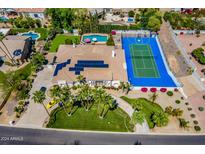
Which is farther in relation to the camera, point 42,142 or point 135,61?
point 135,61

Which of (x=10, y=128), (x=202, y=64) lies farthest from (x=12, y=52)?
(x=202, y=64)

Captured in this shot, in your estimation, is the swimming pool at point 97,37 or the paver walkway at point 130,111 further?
the swimming pool at point 97,37

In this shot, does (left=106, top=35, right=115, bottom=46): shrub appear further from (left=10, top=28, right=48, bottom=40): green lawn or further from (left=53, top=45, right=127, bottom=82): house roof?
(left=10, top=28, right=48, bottom=40): green lawn

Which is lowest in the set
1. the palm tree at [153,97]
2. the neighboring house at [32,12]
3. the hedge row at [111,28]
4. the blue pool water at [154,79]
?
the palm tree at [153,97]

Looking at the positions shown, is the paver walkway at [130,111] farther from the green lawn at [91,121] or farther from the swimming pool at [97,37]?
the swimming pool at [97,37]

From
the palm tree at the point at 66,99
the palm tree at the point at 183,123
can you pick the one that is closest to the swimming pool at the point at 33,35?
the palm tree at the point at 66,99

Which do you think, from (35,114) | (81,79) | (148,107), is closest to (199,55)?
(148,107)

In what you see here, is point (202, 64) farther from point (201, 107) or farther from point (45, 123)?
point (45, 123)

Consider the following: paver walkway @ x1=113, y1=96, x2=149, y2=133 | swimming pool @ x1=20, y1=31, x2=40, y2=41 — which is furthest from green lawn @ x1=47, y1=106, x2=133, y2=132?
swimming pool @ x1=20, y1=31, x2=40, y2=41
